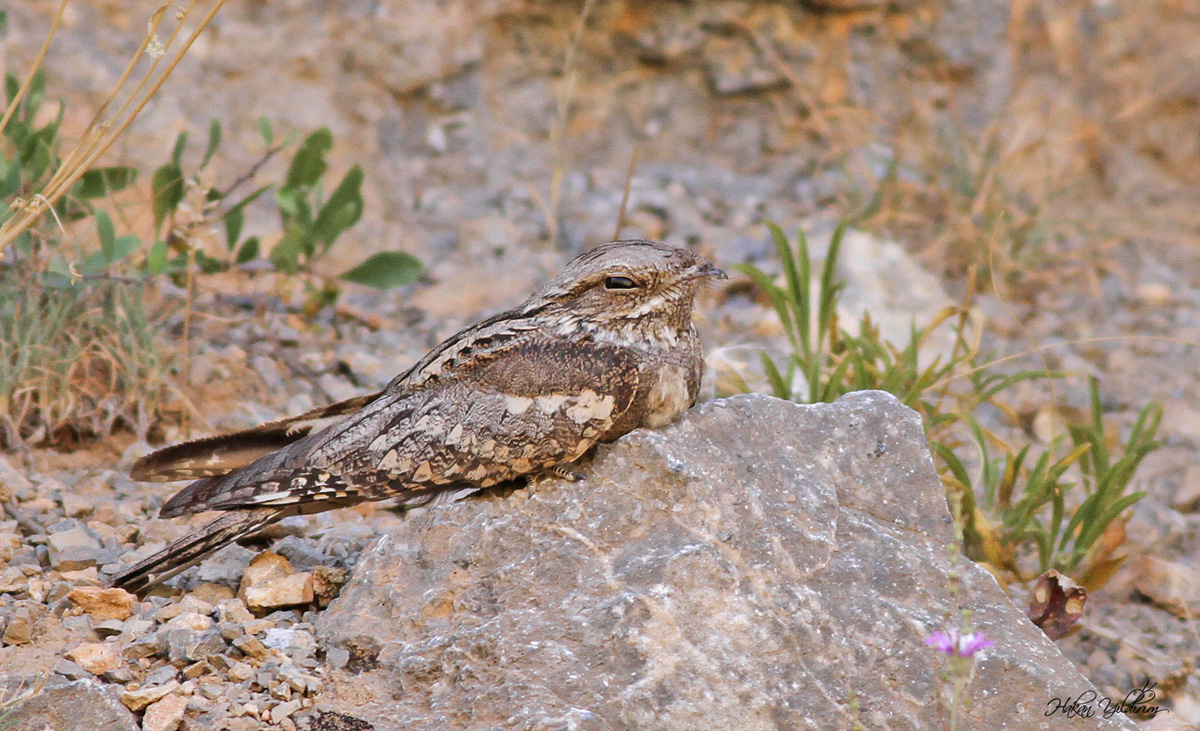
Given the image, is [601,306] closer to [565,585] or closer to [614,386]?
[614,386]

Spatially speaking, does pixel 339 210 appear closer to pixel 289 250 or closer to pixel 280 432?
pixel 289 250

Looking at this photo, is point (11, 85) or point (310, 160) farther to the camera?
point (310, 160)

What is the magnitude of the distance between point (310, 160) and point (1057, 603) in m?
3.13

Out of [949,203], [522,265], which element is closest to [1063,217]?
[949,203]

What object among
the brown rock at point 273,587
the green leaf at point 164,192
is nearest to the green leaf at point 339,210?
the green leaf at point 164,192

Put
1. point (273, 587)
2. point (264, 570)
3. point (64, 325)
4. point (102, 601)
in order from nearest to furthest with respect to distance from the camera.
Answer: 1. point (102, 601)
2. point (273, 587)
3. point (264, 570)
4. point (64, 325)

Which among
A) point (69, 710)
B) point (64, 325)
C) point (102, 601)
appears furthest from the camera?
point (64, 325)

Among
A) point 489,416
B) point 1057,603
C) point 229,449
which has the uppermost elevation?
point 489,416

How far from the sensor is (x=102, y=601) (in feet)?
9.34

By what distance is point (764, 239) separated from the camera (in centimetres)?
611

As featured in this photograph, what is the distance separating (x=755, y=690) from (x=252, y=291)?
3436 mm

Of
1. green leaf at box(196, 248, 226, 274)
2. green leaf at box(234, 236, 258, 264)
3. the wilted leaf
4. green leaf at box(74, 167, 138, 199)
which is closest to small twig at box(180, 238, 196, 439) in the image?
green leaf at box(196, 248, 226, 274)

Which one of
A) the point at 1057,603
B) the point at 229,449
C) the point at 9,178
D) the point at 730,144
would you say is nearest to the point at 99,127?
the point at 229,449

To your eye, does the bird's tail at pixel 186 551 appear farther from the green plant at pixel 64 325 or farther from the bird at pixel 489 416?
the green plant at pixel 64 325
